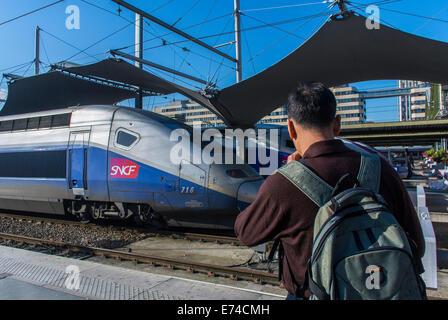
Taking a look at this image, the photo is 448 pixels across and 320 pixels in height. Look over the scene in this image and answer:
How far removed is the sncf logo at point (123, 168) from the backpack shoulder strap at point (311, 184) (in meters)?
6.43

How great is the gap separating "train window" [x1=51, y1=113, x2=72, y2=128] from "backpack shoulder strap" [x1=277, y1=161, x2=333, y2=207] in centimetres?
858

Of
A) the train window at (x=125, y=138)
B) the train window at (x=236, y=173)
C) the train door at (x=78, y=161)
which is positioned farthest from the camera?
the train door at (x=78, y=161)

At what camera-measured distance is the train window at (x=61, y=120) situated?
8.87 meters

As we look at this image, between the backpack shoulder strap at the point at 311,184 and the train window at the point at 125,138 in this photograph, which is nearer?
the backpack shoulder strap at the point at 311,184

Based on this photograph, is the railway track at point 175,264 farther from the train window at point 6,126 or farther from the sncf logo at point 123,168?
the train window at point 6,126

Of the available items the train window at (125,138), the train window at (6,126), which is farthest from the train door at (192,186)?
the train window at (6,126)

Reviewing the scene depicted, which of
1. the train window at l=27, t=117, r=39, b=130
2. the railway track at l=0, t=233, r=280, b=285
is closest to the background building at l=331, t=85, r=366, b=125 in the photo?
the train window at l=27, t=117, r=39, b=130

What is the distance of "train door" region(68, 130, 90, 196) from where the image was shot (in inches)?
325

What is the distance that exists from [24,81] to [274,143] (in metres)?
17.4

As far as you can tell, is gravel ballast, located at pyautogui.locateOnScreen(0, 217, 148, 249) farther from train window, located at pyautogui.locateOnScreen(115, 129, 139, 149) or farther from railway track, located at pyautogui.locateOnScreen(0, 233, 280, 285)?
train window, located at pyautogui.locateOnScreen(115, 129, 139, 149)

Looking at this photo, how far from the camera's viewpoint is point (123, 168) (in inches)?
304

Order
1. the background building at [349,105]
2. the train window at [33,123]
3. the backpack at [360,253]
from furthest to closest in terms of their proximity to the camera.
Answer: the background building at [349,105], the train window at [33,123], the backpack at [360,253]

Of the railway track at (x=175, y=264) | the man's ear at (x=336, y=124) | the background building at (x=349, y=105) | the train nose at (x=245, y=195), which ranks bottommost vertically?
the railway track at (x=175, y=264)

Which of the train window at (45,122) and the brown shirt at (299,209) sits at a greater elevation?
the train window at (45,122)
